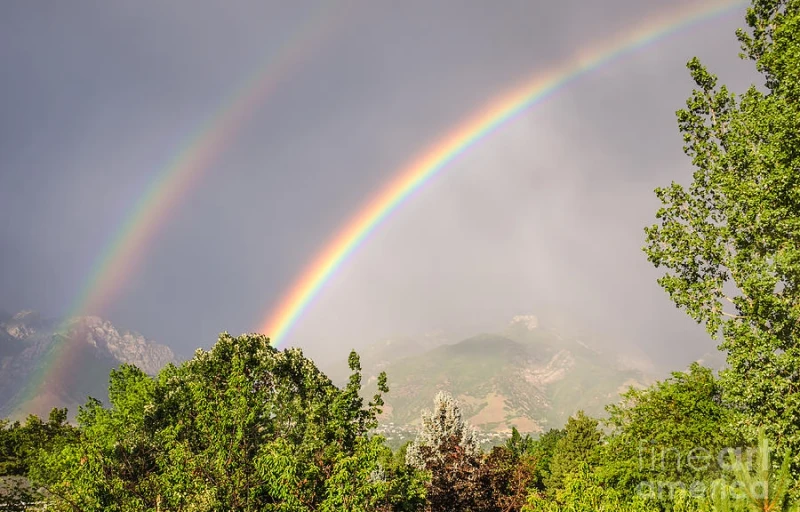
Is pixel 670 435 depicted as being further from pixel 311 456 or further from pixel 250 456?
pixel 250 456

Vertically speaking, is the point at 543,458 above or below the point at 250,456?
below

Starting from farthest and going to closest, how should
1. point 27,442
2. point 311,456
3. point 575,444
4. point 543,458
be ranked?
point 543,458
point 575,444
point 27,442
point 311,456

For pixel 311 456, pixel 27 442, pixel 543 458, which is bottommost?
pixel 543 458

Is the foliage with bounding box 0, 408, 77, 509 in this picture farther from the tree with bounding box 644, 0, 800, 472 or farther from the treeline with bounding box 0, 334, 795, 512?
the tree with bounding box 644, 0, 800, 472

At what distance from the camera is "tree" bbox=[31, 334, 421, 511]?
12766 mm

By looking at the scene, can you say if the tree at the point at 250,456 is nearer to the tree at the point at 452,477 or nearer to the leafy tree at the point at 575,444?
the tree at the point at 452,477

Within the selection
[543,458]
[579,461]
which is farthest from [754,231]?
[543,458]

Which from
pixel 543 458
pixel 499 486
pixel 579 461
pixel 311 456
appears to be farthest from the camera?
pixel 543 458

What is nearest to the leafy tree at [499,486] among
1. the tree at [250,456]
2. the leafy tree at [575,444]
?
the tree at [250,456]

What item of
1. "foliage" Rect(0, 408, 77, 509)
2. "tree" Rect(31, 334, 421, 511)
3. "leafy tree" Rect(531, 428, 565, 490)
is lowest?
"leafy tree" Rect(531, 428, 565, 490)

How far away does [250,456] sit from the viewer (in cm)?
1482

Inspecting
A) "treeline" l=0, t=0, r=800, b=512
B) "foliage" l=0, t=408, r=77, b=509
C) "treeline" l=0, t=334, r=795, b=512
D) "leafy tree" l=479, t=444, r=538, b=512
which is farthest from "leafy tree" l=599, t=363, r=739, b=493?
"foliage" l=0, t=408, r=77, b=509

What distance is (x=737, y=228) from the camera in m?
15.9

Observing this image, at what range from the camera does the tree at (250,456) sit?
12766mm
